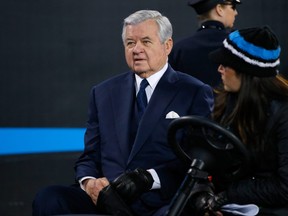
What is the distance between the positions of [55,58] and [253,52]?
11.4ft

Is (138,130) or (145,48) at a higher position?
(145,48)

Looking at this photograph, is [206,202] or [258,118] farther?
[258,118]

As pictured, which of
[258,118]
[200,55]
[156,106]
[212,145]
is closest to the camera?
[212,145]

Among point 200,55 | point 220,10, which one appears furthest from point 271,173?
point 220,10

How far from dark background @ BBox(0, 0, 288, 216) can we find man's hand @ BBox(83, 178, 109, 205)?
→ 2.68m

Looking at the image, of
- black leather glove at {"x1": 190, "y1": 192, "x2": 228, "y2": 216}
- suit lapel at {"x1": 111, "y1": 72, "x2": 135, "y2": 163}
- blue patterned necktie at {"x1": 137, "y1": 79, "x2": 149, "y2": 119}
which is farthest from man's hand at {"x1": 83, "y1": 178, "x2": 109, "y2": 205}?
black leather glove at {"x1": 190, "y1": 192, "x2": 228, "y2": 216}

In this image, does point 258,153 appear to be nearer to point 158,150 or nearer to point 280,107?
point 280,107

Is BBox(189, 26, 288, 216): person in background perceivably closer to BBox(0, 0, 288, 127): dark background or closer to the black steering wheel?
the black steering wheel

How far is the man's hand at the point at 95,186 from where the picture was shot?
2.70 m

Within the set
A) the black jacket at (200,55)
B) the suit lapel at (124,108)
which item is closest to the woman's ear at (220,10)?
Answer: the black jacket at (200,55)

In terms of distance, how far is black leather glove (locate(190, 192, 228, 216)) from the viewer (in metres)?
2.32

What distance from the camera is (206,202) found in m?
2.32

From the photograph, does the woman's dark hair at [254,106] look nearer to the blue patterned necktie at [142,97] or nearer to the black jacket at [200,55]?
the blue patterned necktie at [142,97]

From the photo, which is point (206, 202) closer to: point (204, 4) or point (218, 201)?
point (218, 201)
